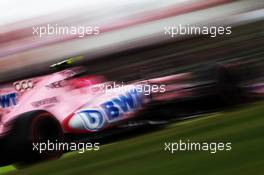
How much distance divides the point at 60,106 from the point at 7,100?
357 millimetres

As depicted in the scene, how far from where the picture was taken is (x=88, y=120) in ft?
13.8

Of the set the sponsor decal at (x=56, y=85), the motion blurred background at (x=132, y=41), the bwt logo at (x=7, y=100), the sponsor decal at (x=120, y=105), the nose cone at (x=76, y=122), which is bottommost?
the nose cone at (x=76, y=122)

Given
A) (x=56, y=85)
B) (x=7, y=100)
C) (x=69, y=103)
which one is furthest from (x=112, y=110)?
(x=7, y=100)

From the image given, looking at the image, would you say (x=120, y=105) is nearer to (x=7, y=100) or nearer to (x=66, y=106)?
(x=66, y=106)

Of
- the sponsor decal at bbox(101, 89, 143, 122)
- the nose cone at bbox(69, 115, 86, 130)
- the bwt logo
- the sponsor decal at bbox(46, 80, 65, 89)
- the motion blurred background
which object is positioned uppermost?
the motion blurred background

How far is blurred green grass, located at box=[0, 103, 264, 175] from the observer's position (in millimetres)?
3217

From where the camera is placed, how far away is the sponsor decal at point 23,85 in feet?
13.7

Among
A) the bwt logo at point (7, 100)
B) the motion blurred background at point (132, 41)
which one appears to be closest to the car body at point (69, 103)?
the bwt logo at point (7, 100)

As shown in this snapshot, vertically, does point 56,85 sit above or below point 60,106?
above

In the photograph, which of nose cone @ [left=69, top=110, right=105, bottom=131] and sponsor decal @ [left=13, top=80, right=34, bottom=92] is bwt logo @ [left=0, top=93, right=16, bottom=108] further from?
nose cone @ [left=69, top=110, right=105, bottom=131]

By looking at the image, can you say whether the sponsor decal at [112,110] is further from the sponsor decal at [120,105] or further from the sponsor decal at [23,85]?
the sponsor decal at [23,85]

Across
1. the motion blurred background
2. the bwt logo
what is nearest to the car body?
the bwt logo

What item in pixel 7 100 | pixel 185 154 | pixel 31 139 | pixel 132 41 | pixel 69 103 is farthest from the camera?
pixel 132 41

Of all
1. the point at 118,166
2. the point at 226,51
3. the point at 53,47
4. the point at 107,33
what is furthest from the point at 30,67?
the point at 226,51
